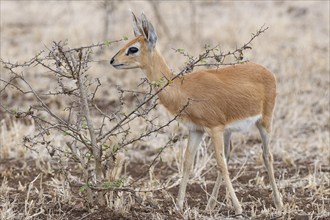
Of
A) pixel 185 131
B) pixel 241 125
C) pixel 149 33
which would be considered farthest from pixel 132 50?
pixel 185 131

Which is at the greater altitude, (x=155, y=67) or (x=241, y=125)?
(x=155, y=67)

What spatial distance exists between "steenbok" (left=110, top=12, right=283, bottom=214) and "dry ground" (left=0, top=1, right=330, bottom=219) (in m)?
0.43

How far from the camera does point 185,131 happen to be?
402 inches

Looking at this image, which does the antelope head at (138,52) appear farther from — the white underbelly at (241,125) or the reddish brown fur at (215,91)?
the white underbelly at (241,125)

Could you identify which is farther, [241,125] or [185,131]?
[185,131]

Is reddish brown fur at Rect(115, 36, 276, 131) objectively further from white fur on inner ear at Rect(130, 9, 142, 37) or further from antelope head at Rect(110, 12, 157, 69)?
white fur on inner ear at Rect(130, 9, 142, 37)

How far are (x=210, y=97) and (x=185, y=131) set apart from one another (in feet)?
12.1

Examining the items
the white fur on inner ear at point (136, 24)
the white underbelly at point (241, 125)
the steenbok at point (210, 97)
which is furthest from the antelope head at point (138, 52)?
the white underbelly at point (241, 125)

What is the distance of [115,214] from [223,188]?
1.82 m

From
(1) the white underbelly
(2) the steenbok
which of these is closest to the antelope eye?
(2) the steenbok

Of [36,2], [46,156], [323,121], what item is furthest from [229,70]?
[36,2]

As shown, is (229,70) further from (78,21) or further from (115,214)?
(78,21)

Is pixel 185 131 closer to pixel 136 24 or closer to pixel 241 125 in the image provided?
pixel 241 125

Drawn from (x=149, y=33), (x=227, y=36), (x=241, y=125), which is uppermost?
(x=149, y=33)
